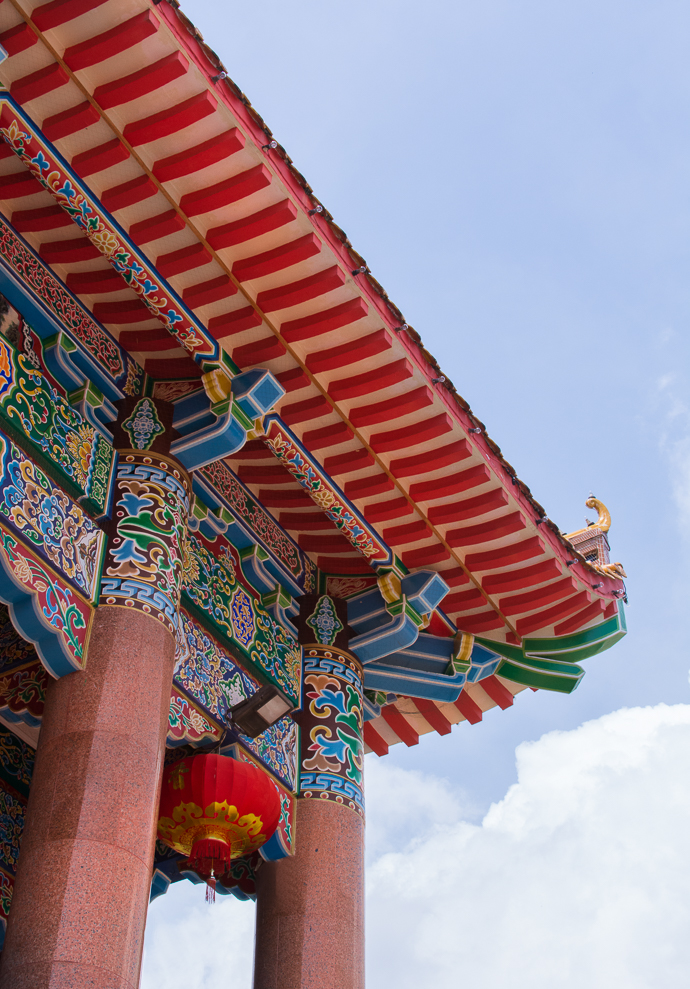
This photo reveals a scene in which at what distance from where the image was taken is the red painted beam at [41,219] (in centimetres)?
668

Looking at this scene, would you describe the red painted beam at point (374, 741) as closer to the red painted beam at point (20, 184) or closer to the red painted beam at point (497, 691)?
the red painted beam at point (497, 691)

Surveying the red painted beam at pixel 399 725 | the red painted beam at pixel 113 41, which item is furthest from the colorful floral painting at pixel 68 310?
the red painted beam at pixel 399 725

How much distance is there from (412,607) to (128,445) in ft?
7.75

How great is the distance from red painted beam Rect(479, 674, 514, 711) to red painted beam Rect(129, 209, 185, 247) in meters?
4.63

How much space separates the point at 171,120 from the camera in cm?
594

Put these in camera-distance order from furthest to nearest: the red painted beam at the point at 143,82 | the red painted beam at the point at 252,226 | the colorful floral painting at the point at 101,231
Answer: the red painted beam at the point at 252,226, the colorful floral painting at the point at 101,231, the red painted beam at the point at 143,82

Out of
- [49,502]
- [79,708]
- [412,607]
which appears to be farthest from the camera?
[412,607]

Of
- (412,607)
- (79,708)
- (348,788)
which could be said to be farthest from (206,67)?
(348,788)

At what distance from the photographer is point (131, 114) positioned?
19.6 ft

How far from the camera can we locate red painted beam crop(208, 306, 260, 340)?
6840mm

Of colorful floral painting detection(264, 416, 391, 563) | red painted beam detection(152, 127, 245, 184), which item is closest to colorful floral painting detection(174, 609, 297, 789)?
colorful floral painting detection(264, 416, 391, 563)

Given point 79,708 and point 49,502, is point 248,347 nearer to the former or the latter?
point 49,502

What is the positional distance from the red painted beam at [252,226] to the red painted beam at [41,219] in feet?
2.86

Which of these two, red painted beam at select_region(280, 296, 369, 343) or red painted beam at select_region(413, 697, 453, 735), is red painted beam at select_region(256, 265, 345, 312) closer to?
red painted beam at select_region(280, 296, 369, 343)
